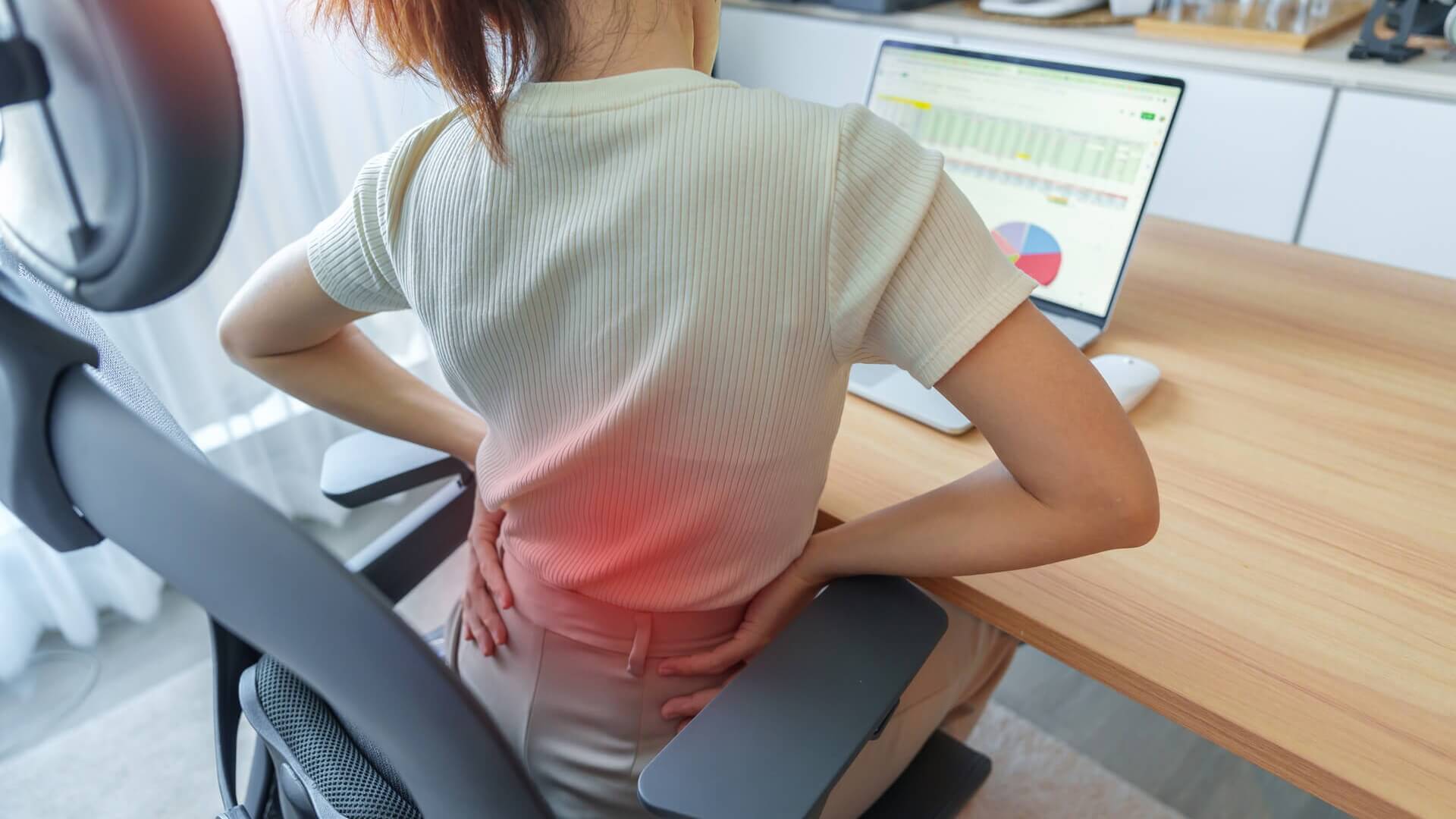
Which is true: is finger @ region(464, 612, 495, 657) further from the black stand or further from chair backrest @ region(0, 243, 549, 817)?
the black stand

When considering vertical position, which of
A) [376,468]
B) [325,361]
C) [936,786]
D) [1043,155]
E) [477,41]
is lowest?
[936,786]

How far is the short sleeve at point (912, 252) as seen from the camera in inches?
22.6

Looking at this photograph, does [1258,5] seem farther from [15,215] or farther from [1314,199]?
[15,215]

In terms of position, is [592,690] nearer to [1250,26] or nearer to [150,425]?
[150,425]

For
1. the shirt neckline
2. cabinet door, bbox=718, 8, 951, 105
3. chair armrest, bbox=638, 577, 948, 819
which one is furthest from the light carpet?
cabinet door, bbox=718, 8, 951, 105

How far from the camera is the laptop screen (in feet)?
3.52

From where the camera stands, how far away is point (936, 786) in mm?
953

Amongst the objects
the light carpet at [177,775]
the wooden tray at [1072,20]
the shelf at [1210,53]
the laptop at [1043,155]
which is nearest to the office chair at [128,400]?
the laptop at [1043,155]

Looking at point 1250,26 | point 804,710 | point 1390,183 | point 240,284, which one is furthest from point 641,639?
point 1250,26

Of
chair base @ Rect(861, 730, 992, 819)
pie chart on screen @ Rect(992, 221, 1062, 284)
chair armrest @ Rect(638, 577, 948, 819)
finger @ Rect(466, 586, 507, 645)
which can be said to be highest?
pie chart on screen @ Rect(992, 221, 1062, 284)

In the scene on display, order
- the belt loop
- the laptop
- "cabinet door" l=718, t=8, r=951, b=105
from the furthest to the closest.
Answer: "cabinet door" l=718, t=8, r=951, b=105
the laptop
the belt loop

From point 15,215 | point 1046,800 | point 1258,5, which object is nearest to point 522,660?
point 15,215

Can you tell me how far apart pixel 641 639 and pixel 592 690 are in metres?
0.07

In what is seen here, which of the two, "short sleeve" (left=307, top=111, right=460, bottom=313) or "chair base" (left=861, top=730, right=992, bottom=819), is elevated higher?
"short sleeve" (left=307, top=111, right=460, bottom=313)
